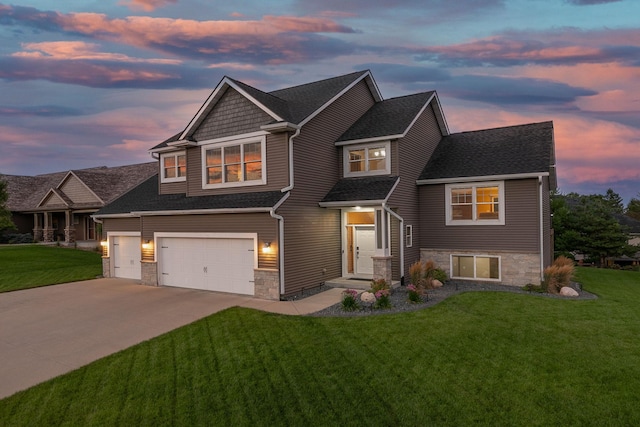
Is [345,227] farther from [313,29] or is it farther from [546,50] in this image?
[546,50]

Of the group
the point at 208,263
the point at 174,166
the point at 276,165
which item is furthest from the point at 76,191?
the point at 276,165

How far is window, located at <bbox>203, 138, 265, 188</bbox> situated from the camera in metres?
13.4

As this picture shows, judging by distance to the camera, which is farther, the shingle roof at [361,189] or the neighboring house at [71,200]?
the neighboring house at [71,200]

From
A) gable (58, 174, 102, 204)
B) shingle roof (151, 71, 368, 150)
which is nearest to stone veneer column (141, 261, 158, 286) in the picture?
shingle roof (151, 71, 368, 150)

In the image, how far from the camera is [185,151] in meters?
15.6

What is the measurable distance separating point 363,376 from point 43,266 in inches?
883

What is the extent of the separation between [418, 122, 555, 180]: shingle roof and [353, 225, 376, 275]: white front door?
12.4ft

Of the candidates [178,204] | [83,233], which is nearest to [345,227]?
[178,204]

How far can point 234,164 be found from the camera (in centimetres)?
1398

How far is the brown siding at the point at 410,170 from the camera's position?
1422 cm

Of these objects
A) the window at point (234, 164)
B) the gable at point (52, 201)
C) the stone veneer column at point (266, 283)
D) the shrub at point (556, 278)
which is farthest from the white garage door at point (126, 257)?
the shrub at point (556, 278)

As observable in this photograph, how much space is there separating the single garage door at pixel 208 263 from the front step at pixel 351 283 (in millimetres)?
3159

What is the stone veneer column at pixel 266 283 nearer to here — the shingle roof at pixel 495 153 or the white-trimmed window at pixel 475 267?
the white-trimmed window at pixel 475 267

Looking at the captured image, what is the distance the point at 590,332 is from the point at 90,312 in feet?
44.9
